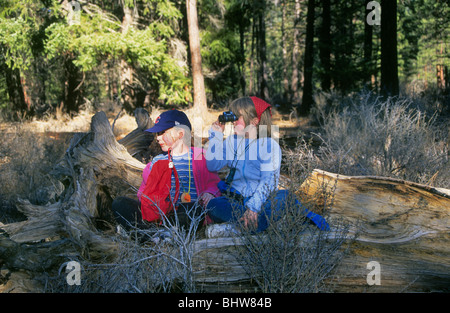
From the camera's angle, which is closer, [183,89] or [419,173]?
[419,173]

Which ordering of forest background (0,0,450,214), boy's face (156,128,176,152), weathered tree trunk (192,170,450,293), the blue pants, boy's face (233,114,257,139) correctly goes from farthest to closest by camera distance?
forest background (0,0,450,214) → boy's face (156,128,176,152) → boy's face (233,114,257,139) → weathered tree trunk (192,170,450,293) → the blue pants

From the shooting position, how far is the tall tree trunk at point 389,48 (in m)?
9.38

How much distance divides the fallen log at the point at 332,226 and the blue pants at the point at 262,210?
187mm

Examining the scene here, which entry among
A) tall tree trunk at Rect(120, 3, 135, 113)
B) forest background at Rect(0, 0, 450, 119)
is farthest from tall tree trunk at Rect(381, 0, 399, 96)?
tall tree trunk at Rect(120, 3, 135, 113)

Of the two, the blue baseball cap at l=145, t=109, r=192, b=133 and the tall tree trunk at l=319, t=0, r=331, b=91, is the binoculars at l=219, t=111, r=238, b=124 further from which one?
the tall tree trunk at l=319, t=0, r=331, b=91

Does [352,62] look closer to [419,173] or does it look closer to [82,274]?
[419,173]

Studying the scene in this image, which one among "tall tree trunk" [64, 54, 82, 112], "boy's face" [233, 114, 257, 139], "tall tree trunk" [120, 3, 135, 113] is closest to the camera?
"boy's face" [233, 114, 257, 139]

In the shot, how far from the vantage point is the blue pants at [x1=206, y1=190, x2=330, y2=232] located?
3098 mm

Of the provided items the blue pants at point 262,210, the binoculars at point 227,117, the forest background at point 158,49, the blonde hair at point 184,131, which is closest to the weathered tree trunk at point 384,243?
the blue pants at point 262,210

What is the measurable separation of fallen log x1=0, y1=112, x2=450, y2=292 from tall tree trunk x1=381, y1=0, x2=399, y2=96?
608 cm
